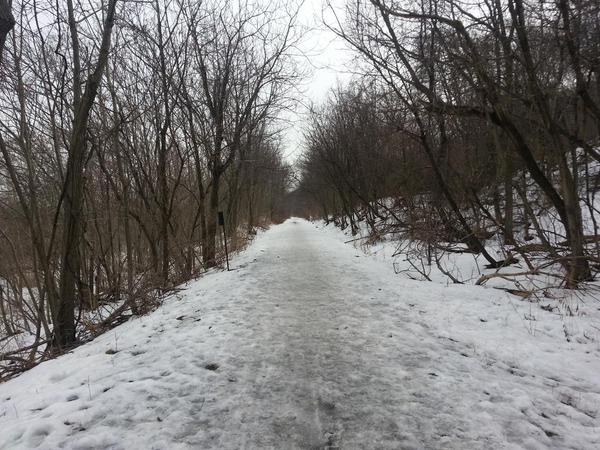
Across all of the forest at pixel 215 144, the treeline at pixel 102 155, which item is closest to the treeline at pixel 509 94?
the forest at pixel 215 144

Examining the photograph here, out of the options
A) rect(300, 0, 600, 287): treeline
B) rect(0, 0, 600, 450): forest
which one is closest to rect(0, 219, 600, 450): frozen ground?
rect(0, 0, 600, 450): forest

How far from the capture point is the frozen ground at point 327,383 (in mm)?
2500

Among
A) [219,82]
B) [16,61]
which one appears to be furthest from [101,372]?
[219,82]

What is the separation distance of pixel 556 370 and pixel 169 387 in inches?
140

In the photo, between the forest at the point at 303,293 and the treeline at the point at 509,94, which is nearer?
the forest at the point at 303,293

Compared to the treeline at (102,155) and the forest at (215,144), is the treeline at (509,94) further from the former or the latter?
the treeline at (102,155)

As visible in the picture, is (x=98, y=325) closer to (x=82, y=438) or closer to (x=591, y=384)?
(x=82, y=438)

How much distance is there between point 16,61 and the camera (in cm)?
582

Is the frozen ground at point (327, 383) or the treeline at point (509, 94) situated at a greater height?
the treeline at point (509, 94)

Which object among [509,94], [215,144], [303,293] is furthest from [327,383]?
[215,144]

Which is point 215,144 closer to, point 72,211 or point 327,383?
point 72,211

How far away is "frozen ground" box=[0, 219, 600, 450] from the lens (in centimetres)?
250

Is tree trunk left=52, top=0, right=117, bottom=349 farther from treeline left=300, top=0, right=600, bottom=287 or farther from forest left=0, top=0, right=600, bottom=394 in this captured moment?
treeline left=300, top=0, right=600, bottom=287

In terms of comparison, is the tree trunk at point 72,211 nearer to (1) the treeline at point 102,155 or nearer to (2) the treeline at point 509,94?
(1) the treeline at point 102,155
